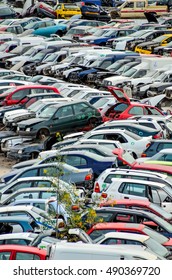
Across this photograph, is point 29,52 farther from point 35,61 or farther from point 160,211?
point 160,211

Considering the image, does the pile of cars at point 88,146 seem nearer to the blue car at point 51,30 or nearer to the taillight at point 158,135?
the taillight at point 158,135

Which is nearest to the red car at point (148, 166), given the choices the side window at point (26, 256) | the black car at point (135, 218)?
the black car at point (135, 218)

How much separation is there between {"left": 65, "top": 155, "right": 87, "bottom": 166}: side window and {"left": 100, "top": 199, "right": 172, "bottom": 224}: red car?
394 cm

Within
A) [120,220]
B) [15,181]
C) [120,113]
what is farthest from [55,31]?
[120,220]

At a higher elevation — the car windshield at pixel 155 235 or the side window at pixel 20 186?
the car windshield at pixel 155 235

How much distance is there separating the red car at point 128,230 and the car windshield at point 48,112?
40.4 ft

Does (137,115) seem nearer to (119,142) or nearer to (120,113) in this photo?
(120,113)

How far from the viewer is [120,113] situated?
3008 centimetres

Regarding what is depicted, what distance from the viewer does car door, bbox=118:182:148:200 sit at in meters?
20.0

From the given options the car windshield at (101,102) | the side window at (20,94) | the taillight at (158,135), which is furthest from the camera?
the side window at (20,94)

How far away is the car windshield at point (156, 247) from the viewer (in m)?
16.0

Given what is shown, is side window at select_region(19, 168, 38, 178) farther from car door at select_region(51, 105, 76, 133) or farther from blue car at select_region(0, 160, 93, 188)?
car door at select_region(51, 105, 76, 133)

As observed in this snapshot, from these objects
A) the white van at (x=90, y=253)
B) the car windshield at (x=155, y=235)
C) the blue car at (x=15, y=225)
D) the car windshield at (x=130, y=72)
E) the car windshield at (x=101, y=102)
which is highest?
the white van at (x=90, y=253)

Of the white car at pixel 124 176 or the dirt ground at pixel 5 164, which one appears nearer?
the white car at pixel 124 176
